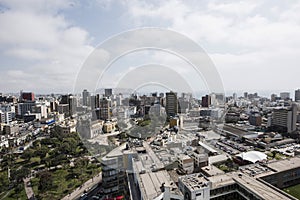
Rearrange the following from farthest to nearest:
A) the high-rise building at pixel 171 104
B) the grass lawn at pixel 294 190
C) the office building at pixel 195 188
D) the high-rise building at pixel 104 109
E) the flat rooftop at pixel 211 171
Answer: the high-rise building at pixel 171 104, the high-rise building at pixel 104 109, the flat rooftop at pixel 211 171, the grass lawn at pixel 294 190, the office building at pixel 195 188

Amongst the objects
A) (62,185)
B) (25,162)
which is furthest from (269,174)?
(25,162)

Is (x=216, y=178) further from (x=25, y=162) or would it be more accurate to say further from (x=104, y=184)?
(x=25, y=162)

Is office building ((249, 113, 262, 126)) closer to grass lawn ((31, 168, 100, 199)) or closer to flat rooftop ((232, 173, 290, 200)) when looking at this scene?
flat rooftop ((232, 173, 290, 200))

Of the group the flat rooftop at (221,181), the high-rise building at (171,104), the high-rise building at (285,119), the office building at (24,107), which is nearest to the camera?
the flat rooftop at (221,181)

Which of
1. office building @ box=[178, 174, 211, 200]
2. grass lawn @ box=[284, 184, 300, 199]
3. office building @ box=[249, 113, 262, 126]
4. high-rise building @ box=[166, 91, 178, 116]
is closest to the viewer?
office building @ box=[178, 174, 211, 200]

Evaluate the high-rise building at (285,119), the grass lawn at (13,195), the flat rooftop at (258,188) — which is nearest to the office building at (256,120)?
the high-rise building at (285,119)

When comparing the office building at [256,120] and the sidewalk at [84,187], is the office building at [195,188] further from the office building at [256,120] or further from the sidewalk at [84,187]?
the office building at [256,120]

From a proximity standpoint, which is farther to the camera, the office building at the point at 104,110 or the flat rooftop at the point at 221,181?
the office building at the point at 104,110

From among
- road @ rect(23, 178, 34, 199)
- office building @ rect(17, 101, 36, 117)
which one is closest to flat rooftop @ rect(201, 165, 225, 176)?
road @ rect(23, 178, 34, 199)

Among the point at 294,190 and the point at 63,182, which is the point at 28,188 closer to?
the point at 63,182

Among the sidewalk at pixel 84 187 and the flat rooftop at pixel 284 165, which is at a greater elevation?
the flat rooftop at pixel 284 165
